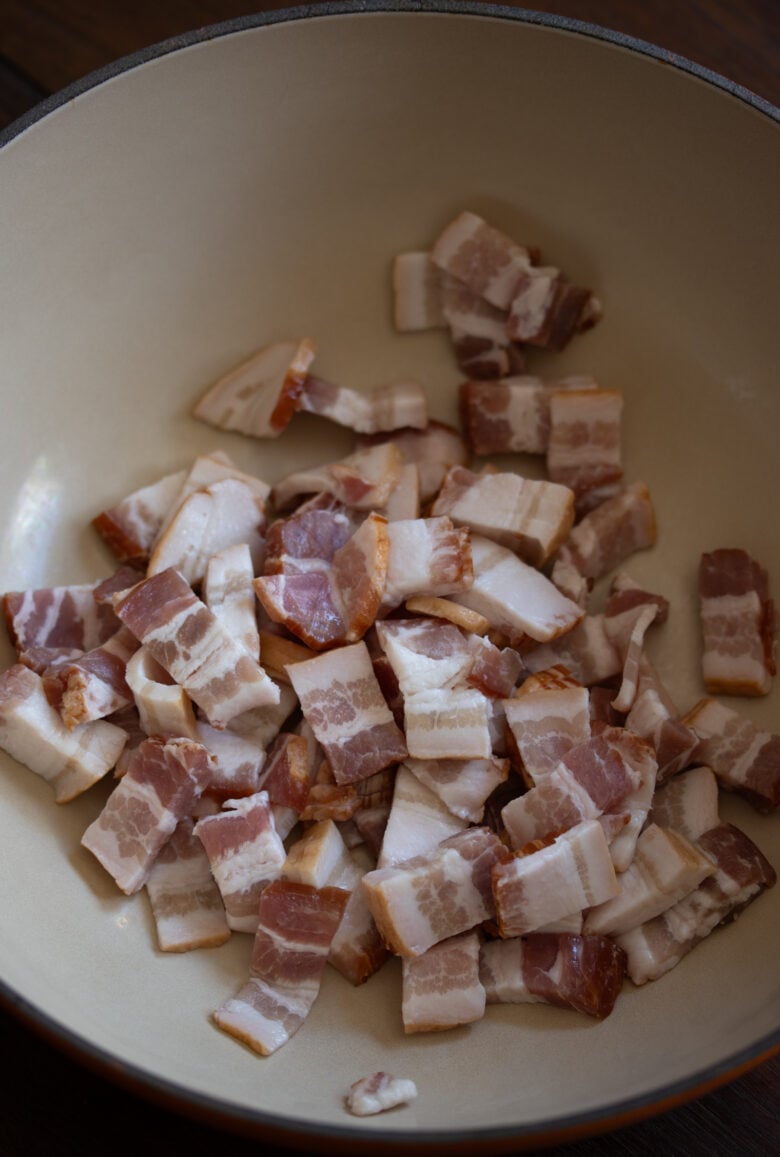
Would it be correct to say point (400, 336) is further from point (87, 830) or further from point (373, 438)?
point (87, 830)

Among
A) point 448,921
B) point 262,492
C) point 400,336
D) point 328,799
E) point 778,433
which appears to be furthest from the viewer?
point 400,336

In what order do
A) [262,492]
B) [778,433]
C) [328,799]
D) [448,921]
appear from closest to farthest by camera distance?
[448,921], [328,799], [778,433], [262,492]

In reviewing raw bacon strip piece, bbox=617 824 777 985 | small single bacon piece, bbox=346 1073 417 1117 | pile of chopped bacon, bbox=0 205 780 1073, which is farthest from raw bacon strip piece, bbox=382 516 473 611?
small single bacon piece, bbox=346 1073 417 1117

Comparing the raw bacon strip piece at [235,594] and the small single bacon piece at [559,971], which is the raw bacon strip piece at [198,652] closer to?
the raw bacon strip piece at [235,594]

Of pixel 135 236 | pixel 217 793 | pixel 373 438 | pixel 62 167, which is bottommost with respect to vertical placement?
pixel 217 793

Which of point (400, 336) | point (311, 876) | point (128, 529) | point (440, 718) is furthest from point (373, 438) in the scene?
point (311, 876)

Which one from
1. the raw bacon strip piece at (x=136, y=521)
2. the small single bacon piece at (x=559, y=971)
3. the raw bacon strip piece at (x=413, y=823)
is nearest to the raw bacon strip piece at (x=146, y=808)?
the raw bacon strip piece at (x=413, y=823)
